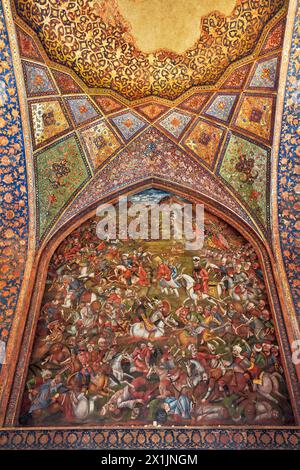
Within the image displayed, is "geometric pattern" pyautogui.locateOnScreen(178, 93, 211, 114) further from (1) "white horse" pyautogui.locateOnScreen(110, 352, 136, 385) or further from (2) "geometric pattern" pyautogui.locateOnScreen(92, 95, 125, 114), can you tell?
(1) "white horse" pyautogui.locateOnScreen(110, 352, 136, 385)

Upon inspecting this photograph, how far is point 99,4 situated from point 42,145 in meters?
2.80

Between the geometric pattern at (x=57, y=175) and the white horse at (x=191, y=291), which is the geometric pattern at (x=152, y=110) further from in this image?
the white horse at (x=191, y=291)

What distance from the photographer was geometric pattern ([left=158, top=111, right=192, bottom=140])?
9562 mm

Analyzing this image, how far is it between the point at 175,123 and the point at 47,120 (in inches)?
104

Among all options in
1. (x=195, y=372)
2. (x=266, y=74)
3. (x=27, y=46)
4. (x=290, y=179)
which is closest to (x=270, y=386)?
(x=195, y=372)

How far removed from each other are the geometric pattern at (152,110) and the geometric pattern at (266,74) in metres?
1.91

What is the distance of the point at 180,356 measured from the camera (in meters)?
7.54

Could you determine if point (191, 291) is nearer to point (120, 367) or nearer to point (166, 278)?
point (166, 278)

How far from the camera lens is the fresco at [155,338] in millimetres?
6992

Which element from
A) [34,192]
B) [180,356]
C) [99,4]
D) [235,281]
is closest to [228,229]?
[235,281]

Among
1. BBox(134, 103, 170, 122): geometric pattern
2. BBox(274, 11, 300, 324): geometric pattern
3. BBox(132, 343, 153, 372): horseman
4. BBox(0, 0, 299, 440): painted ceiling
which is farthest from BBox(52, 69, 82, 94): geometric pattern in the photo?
BBox(132, 343, 153, 372): horseman

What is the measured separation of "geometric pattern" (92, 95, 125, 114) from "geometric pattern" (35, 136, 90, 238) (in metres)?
0.85

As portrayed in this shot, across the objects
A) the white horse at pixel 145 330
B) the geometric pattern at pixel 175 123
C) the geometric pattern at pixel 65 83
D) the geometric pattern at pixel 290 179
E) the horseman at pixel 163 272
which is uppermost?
the geometric pattern at pixel 175 123

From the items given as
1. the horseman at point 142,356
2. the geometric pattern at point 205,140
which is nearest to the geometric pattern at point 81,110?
the geometric pattern at point 205,140
